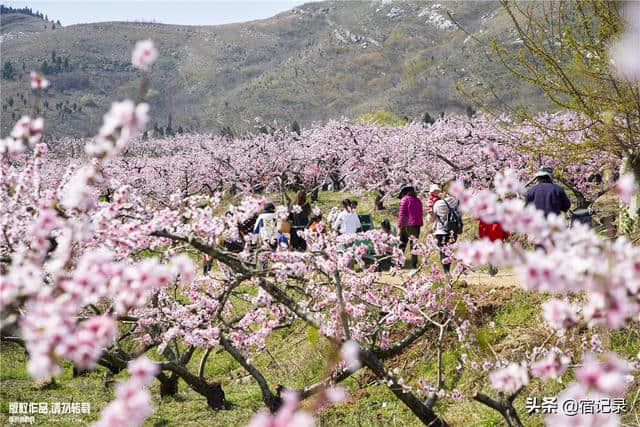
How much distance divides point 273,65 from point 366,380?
13184cm

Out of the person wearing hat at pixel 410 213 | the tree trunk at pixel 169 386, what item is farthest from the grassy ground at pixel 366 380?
the person wearing hat at pixel 410 213

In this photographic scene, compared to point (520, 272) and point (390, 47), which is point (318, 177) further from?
point (390, 47)

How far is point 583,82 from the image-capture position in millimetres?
8820

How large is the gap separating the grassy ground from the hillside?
60.1 meters

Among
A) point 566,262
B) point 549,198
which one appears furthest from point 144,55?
point 549,198

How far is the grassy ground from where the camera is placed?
7.27 metres

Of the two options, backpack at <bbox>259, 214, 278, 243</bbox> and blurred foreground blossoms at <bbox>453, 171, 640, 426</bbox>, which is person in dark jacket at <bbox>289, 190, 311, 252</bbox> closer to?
backpack at <bbox>259, 214, 278, 243</bbox>

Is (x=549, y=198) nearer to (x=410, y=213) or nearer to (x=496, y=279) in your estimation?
(x=496, y=279)

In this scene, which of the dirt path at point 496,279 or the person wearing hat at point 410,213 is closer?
the dirt path at point 496,279

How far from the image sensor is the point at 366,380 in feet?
28.9

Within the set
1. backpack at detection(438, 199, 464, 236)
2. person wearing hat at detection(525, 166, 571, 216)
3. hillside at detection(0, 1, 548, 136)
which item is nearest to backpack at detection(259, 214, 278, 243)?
backpack at detection(438, 199, 464, 236)

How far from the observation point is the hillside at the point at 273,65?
310 ft

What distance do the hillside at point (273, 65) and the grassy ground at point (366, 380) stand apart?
6009 centimetres

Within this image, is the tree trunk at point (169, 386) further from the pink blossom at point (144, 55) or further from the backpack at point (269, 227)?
the pink blossom at point (144, 55)
